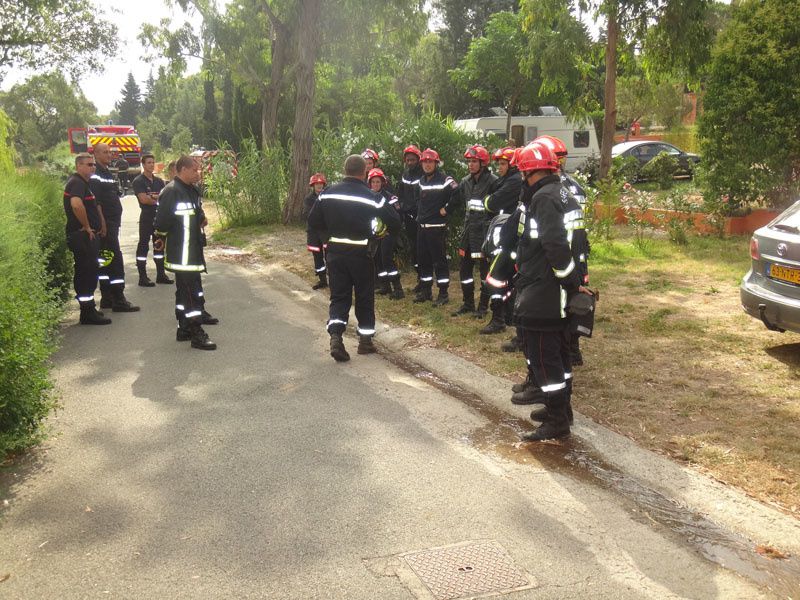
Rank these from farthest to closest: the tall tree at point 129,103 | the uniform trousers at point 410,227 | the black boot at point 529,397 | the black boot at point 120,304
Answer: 1. the tall tree at point 129,103
2. the uniform trousers at point 410,227
3. the black boot at point 120,304
4. the black boot at point 529,397

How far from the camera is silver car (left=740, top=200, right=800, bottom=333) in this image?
674 cm

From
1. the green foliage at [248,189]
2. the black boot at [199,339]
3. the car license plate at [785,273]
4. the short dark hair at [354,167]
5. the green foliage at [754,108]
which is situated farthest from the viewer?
the green foliage at [248,189]

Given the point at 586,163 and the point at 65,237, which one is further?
the point at 586,163

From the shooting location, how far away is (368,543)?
4.06 m

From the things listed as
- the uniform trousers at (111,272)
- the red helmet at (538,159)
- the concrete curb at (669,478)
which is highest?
the red helmet at (538,159)

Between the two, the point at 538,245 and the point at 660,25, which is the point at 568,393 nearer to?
the point at 538,245

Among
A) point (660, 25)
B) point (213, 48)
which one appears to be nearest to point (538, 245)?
point (660, 25)

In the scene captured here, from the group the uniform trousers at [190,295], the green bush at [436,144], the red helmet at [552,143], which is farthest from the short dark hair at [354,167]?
the green bush at [436,144]

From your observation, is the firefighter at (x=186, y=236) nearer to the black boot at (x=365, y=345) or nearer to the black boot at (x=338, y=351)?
the black boot at (x=338, y=351)

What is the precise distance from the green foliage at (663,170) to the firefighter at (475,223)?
1509 cm

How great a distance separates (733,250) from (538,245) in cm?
815

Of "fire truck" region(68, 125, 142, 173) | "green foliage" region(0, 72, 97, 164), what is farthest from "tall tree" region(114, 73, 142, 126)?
"fire truck" region(68, 125, 142, 173)

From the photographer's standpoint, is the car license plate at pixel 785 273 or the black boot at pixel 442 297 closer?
the car license plate at pixel 785 273

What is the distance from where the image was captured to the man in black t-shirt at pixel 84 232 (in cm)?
913
